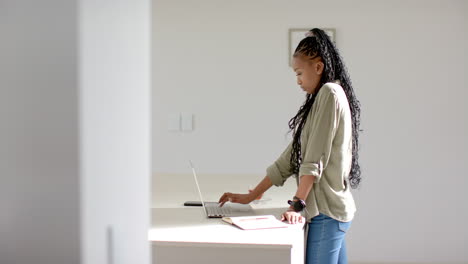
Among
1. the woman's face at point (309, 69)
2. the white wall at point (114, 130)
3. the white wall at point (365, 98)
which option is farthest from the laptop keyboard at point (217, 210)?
the white wall at point (365, 98)

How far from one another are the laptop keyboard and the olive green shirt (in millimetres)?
323

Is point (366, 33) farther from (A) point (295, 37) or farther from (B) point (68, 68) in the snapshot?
(B) point (68, 68)

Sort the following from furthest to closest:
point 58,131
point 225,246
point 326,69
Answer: point 326,69 → point 225,246 → point 58,131

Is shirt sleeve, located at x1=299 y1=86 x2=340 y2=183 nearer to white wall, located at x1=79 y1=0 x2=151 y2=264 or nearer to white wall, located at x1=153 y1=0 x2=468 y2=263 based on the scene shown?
white wall, located at x1=79 y1=0 x2=151 y2=264

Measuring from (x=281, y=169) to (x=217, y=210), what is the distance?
1.05 feet

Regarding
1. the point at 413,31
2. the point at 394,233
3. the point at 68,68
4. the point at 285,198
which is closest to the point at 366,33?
the point at 413,31

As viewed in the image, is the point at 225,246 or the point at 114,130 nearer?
the point at 114,130

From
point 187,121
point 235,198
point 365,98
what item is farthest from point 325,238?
point 187,121

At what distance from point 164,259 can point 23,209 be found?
1.41 metres

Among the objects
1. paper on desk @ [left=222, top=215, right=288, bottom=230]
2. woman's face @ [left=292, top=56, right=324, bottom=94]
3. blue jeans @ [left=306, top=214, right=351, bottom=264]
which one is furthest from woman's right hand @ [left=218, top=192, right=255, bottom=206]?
woman's face @ [left=292, top=56, right=324, bottom=94]

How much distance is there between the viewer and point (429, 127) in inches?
168

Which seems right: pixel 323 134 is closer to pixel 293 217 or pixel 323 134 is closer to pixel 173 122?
pixel 293 217

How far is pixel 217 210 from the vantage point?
7.32 feet

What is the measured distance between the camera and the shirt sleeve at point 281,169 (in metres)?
2.35
